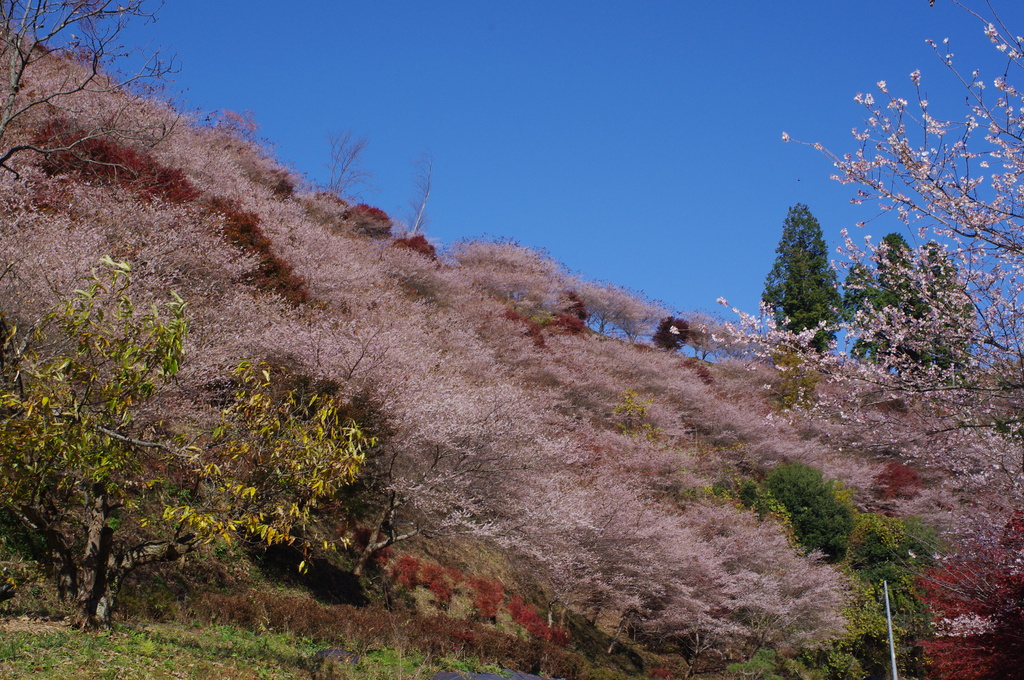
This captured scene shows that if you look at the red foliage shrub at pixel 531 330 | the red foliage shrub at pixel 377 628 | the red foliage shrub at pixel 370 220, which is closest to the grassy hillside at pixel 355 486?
the red foliage shrub at pixel 377 628

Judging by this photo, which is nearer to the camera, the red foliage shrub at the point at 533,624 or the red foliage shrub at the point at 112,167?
the red foliage shrub at the point at 112,167

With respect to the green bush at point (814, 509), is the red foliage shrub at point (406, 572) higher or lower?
lower

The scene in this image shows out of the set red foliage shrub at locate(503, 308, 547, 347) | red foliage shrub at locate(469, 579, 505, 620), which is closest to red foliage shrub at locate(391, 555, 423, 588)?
red foliage shrub at locate(469, 579, 505, 620)

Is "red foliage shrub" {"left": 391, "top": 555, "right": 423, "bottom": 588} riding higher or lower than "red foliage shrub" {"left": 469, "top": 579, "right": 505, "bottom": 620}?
higher

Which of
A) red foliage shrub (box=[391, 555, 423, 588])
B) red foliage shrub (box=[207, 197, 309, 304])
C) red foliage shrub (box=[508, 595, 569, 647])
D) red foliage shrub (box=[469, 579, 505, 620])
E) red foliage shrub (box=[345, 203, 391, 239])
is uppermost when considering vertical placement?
red foliage shrub (box=[345, 203, 391, 239])

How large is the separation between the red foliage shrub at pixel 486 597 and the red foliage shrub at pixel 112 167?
12.5m

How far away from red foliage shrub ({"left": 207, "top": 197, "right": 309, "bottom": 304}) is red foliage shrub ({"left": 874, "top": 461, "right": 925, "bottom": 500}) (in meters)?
30.3

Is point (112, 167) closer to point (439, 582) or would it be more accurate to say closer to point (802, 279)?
point (439, 582)

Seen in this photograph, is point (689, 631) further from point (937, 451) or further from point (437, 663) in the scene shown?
point (937, 451)

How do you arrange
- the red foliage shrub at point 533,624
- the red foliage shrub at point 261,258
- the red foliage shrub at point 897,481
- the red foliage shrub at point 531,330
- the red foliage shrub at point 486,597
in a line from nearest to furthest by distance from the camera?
the red foliage shrub at point 486,597
the red foliage shrub at point 533,624
the red foliage shrub at point 261,258
the red foliage shrub at point 531,330
the red foliage shrub at point 897,481

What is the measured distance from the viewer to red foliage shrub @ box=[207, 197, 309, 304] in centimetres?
1941

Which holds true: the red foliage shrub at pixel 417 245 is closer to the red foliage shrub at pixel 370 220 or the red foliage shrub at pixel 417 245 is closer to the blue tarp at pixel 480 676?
the red foliage shrub at pixel 370 220

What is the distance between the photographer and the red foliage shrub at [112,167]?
58.2 ft

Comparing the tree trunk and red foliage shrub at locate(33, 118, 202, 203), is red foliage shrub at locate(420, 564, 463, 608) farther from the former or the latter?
red foliage shrub at locate(33, 118, 202, 203)
